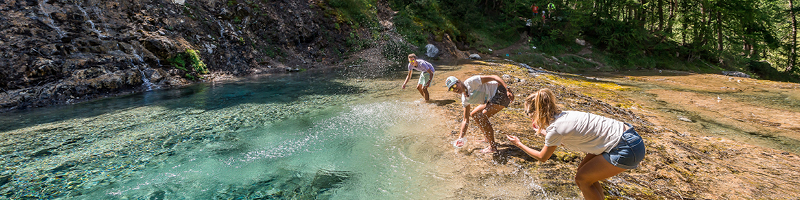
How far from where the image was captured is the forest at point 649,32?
25.5m

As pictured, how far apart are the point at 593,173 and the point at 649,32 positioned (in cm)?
3221

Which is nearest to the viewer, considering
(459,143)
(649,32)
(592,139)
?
(592,139)

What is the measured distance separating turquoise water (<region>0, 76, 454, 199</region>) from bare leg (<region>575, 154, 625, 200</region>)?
1.66 m

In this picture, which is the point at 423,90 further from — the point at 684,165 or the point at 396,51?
the point at 396,51

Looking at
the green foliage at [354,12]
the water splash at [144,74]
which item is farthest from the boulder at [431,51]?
the water splash at [144,74]

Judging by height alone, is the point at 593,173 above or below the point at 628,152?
below

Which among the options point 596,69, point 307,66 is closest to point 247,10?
point 307,66

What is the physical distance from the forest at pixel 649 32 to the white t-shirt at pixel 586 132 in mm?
22276

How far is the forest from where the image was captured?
83.5ft

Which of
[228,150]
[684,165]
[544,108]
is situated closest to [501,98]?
[544,108]

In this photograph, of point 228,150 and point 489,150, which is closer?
point 489,150

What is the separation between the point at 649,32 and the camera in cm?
2816

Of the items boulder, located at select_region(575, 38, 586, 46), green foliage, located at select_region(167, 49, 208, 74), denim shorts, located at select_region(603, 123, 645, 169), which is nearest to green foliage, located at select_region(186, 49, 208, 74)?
green foliage, located at select_region(167, 49, 208, 74)

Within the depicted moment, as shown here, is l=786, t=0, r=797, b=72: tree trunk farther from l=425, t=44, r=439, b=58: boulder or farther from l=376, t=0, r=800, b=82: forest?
l=425, t=44, r=439, b=58: boulder
